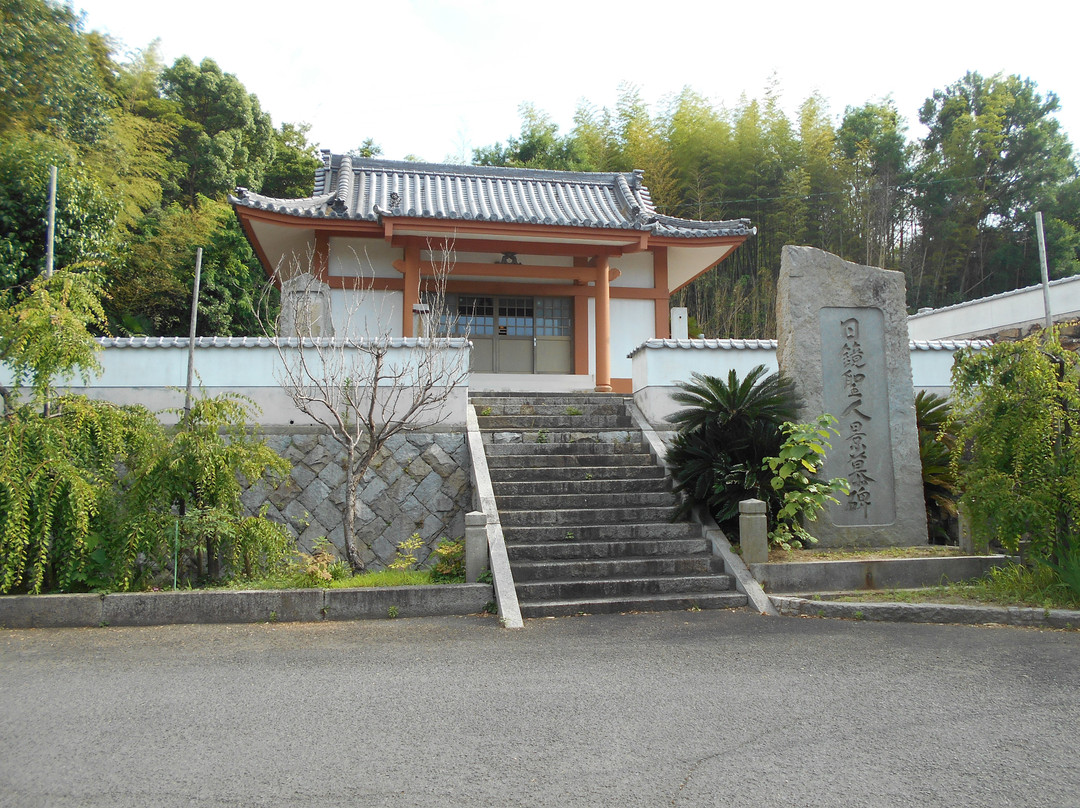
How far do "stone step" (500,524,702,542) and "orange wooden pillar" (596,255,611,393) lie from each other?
4862 mm

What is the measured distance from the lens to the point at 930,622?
5.67 meters

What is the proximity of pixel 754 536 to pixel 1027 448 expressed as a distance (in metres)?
2.29

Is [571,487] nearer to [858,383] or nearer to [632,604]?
[632,604]

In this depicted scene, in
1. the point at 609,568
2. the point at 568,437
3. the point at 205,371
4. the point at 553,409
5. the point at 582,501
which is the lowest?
the point at 609,568

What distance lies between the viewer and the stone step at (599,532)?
23.4 ft

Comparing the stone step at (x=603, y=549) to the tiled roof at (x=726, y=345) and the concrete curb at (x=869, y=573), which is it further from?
the tiled roof at (x=726, y=345)

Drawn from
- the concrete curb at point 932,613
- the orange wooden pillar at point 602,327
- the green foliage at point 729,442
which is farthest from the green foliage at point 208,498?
the orange wooden pillar at point 602,327

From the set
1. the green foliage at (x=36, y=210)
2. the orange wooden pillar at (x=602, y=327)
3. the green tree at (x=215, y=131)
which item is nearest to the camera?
the green foliage at (x=36, y=210)

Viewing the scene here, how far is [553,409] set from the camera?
9.77 m

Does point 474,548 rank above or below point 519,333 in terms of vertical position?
below

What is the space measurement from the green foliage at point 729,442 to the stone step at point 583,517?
0.33 metres

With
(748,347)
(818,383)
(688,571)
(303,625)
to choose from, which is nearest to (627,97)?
(748,347)

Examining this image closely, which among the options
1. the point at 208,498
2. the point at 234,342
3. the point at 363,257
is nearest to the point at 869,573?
the point at 208,498

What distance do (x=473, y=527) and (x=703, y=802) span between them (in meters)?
3.99
